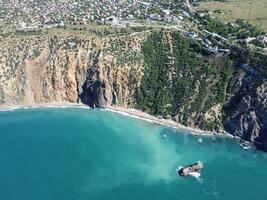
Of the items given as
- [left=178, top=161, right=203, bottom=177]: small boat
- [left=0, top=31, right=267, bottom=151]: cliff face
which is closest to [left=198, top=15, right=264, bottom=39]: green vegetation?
[left=0, top=31, right=267, bottom=151]: cliff face

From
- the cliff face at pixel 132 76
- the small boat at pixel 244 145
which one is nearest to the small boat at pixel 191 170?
the small boat at pixel 244 145

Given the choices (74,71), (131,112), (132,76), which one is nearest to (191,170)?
(131,112)

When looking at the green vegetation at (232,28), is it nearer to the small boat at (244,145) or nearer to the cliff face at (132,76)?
the cliff face at (132,76)

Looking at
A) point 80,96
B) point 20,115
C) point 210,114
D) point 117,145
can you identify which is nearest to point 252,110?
point 210,114

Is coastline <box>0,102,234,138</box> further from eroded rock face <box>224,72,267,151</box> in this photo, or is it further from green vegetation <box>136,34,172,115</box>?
eroded rock face <box>224,72,267,151</box>

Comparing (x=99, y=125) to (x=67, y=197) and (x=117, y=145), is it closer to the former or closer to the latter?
(x=117, y=145)
